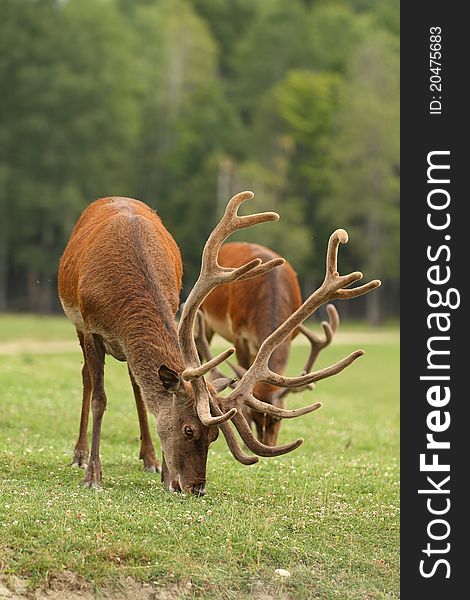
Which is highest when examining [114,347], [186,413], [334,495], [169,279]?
[169,279]

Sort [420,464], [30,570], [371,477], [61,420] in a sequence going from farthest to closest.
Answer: [61,420] < [371,477] < [420,464] < [30,570]

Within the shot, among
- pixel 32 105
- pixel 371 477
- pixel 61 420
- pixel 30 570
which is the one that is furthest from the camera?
pixel 32 105

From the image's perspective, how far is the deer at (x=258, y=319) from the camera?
11.9 m

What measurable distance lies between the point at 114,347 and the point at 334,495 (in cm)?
231

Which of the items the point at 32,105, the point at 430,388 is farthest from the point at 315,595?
the point at 32,105

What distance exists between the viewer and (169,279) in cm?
967

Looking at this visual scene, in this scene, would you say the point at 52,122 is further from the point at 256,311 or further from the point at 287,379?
the point at 287,379

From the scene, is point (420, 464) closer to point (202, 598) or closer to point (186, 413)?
point (186, 413)

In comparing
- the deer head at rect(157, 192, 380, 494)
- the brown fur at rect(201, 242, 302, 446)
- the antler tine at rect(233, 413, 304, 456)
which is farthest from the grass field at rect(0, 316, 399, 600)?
the brown fur at rect(201, 242, 302, 446)

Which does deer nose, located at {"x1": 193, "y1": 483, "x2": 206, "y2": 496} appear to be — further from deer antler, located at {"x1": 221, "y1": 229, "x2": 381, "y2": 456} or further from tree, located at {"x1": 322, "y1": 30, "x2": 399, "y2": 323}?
tree, located at {"x1": 322, "y1": 30, "x2": 399, "y2": 323}

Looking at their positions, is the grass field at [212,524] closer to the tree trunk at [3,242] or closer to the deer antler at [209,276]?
the deer antler at [209,276]

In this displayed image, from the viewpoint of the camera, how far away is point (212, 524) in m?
8.27

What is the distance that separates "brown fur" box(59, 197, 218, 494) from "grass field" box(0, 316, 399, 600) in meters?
0.37

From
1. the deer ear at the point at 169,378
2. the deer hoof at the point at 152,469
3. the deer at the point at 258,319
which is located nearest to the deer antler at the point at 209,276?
the deer ear at the point at 169,378
